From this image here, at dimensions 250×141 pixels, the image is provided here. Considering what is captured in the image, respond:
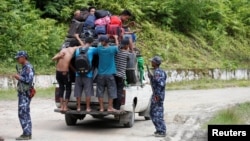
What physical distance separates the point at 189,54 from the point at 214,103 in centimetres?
1181

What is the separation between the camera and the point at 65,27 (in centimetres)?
2889

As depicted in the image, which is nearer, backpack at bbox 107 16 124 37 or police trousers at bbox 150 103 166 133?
police trousers at bbox 150 103 166 133

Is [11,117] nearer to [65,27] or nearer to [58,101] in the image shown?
[58,101]

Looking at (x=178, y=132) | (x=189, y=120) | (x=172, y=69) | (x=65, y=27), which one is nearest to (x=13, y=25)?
(x=65, y=27)

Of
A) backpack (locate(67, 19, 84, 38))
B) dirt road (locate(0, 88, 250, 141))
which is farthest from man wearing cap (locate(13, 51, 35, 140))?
backpack (locate(67, 19, 84, 38))

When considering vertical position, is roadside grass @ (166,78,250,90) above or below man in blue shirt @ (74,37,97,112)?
below

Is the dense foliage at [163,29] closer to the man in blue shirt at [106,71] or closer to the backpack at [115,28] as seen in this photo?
the backpack at [115,28]

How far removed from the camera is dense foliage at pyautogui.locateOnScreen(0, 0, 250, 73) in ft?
83.6

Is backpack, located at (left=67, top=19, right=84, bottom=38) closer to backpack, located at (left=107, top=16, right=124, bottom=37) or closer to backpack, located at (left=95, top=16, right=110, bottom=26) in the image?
backpack, located at (left=95, top=16, right=110, bottom=26)

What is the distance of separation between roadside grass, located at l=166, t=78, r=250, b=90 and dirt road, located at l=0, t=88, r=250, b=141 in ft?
16.8

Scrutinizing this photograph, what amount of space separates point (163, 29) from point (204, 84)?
6.06 meters

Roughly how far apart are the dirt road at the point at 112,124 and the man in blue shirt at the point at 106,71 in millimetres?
913

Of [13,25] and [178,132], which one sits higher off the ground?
[13,25]

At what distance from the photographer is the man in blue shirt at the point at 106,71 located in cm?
1280
